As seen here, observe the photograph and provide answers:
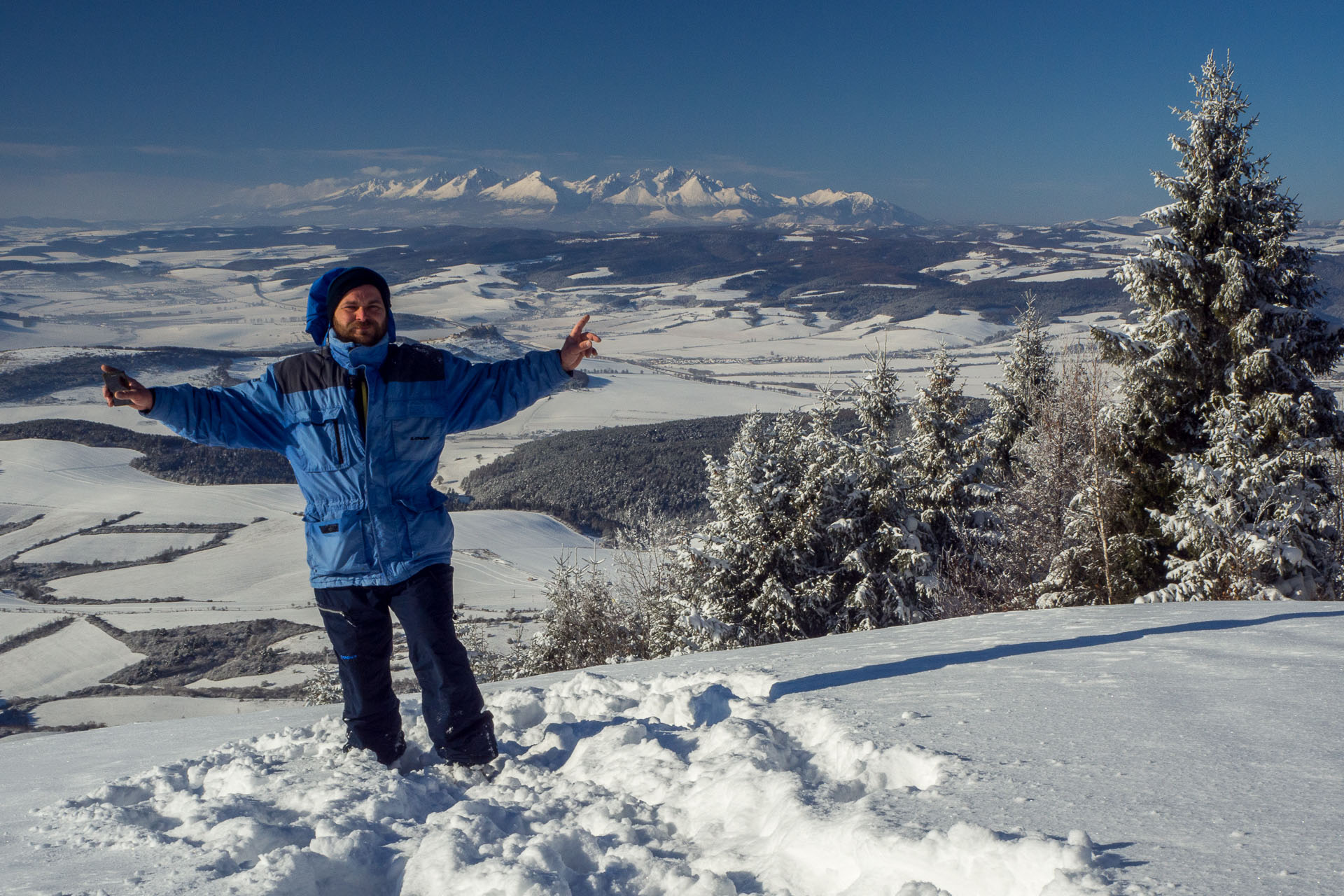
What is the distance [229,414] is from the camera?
3.47 metres

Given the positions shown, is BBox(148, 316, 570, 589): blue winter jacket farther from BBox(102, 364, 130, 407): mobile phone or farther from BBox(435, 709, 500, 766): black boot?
BBox(435, 709, 500, 766): black boot

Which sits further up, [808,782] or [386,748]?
[808,782]

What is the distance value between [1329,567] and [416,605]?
13.3 m

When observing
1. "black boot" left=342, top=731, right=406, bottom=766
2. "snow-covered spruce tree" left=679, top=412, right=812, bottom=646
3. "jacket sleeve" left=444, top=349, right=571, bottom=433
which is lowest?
"snow-covered spruce tree" left=679, top=412, right=812, bottom=646

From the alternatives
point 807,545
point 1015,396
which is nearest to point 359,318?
point 807,545

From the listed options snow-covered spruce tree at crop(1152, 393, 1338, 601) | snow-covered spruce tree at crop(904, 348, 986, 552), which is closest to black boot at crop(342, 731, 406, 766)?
snow-covered spruce tree at crop(1152, 393, 1338, 601)

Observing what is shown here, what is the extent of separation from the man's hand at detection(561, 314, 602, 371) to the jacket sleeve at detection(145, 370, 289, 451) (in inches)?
47.6

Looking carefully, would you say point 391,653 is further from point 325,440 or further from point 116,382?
point 116,382

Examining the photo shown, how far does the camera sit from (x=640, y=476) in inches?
2881

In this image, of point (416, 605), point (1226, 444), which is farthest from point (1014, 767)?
point (1226, 444)

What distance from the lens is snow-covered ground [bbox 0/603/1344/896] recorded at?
7.29 ft

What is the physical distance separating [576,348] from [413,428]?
30.8 inches

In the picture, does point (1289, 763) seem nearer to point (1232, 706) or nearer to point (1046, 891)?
point (1232, 706)

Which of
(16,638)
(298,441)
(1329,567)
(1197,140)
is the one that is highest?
(1197,140)
